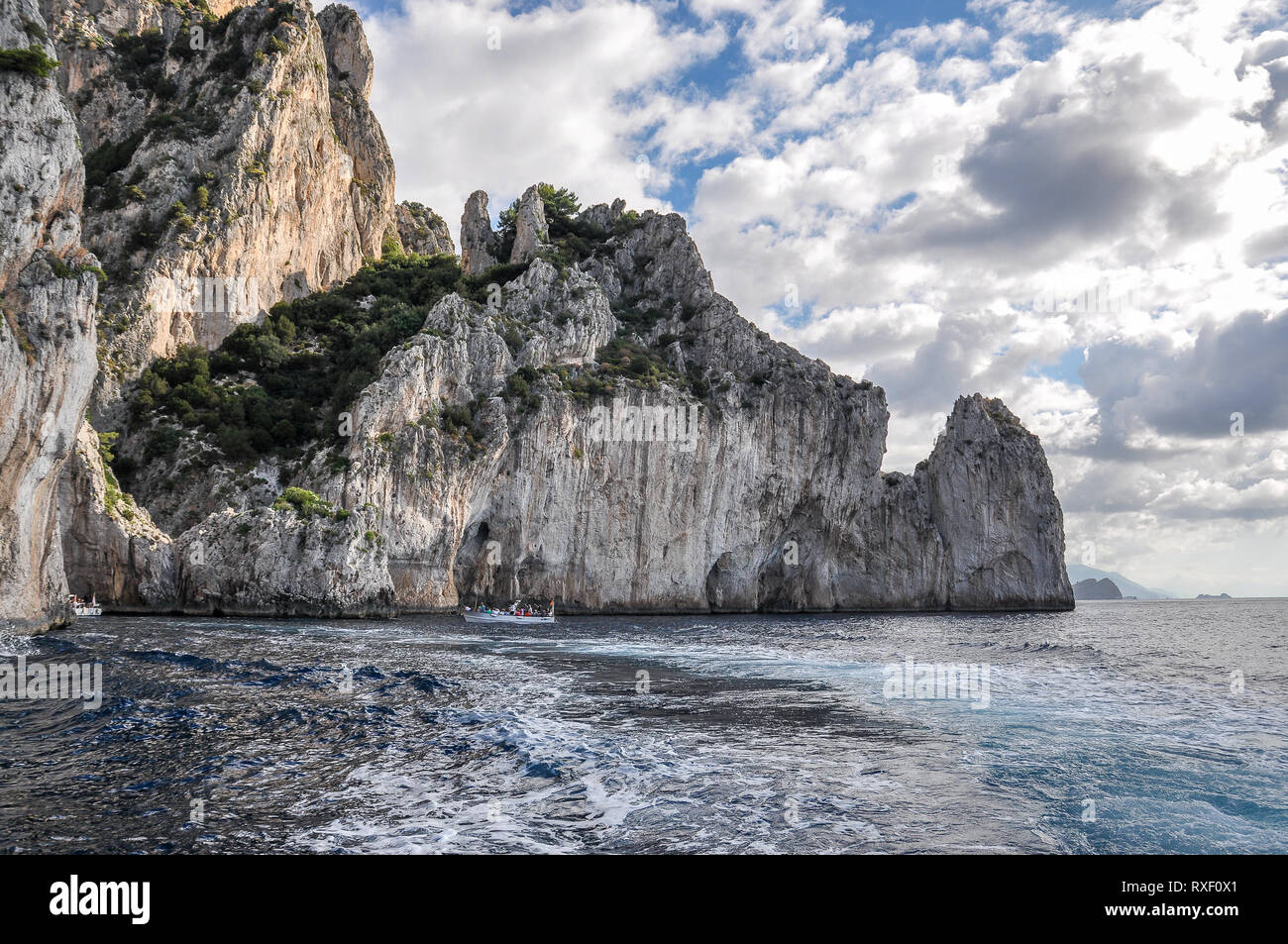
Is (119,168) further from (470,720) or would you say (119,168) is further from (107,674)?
(470,720)

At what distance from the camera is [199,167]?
218 feet

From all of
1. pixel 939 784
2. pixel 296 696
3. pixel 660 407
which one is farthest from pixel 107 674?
pixel 660 407

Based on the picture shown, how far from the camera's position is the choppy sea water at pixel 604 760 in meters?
9.01

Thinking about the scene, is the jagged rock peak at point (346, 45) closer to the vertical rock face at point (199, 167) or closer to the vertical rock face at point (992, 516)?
the vertical rock face at point (199, 167)

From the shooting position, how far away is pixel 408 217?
4464 inches

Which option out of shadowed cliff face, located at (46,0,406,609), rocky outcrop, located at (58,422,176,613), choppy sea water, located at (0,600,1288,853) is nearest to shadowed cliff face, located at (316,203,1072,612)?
rocky outcrop, located at (58,422,176,613)

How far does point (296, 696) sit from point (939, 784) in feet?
45.0

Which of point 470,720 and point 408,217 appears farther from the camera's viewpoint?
point 408,217

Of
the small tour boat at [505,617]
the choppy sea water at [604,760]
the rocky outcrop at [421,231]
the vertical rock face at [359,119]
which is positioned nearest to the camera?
the choppy sea water at [604,760]

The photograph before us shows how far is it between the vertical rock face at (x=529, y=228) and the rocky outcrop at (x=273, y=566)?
146 ft

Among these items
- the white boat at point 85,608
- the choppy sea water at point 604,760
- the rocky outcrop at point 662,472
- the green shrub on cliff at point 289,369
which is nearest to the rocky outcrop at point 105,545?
the white boat at point 85,608

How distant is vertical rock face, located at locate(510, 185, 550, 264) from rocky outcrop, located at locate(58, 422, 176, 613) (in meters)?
48.4

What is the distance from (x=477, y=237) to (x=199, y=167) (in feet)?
108
